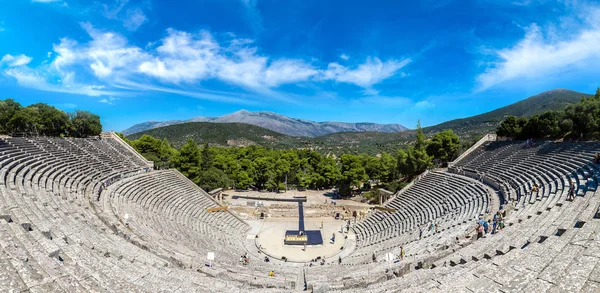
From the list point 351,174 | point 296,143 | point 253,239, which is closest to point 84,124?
point 253,239

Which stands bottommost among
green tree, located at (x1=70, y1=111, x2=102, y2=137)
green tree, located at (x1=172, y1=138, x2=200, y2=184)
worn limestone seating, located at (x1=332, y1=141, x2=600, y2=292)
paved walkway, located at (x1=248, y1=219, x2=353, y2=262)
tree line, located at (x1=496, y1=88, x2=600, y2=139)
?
paved walkway, located at (x1=248, y1=219, x2=353, y2=262)

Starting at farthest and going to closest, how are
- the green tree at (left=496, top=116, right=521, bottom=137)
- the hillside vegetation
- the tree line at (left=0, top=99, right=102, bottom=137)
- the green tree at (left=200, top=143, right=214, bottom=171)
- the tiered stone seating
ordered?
the hillside vegetation → the green tree at (left=200, top=143, right=214, bottom=171) → the green tree at (left=496, top=116, right=521, bottom=137) → the tree line at (left=0, top=99, right=102, bottom=137) → the tiered stone seating

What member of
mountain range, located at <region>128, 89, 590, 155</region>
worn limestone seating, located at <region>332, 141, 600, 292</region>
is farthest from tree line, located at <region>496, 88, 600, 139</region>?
mountain range, located at <region>128, 89, 590, 155</region>

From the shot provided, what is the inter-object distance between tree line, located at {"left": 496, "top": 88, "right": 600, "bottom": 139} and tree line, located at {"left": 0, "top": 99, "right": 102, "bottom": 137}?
56.9m

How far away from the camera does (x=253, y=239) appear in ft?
80.4

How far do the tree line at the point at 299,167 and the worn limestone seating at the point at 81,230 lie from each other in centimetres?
1027

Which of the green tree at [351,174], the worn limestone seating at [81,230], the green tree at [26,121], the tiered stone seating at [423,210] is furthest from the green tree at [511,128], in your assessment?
the green tree at [26,121]

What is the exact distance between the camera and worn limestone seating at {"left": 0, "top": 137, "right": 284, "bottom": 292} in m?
6.07

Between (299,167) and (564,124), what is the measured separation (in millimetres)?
34676

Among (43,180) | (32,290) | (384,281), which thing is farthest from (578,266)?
(43,180)

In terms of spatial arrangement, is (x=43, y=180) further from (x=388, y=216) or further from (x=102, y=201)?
(x=388, y=216)

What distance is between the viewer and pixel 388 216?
2609 centimetres

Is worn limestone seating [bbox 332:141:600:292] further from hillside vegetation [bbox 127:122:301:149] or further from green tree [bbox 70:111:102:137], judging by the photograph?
hillside vegetation [bbox 127:122:301:149]

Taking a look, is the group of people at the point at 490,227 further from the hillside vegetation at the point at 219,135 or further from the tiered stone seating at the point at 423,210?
the hillside vegetation at the point at 219,135
